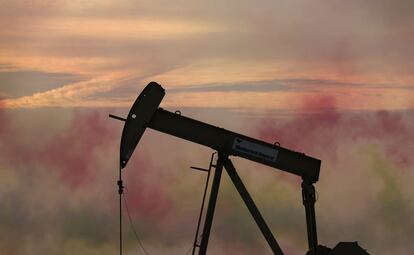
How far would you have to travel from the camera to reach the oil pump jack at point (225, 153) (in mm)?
18812

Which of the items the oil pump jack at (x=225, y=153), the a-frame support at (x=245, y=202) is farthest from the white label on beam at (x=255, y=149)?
the a-frame support at (x=245, y=202)

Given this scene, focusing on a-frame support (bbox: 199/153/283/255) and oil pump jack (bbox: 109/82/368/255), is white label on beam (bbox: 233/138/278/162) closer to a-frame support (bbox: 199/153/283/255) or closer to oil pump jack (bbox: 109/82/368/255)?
oil pump jack (bbox: 109/82/368/255)

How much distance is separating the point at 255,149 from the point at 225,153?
0.65 metres

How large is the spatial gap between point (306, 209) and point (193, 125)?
3150mm

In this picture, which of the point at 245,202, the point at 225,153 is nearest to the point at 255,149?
the point at 225,153

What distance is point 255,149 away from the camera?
19547 mm

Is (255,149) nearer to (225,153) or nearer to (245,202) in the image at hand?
(225,153)

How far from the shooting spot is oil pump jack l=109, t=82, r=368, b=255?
18812 mm

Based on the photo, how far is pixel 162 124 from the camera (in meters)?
19.1

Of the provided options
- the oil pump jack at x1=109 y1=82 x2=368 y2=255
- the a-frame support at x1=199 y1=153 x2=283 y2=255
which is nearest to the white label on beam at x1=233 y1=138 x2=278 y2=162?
the oil pump jack at x1=109 y1=82 x2=368 y2=255

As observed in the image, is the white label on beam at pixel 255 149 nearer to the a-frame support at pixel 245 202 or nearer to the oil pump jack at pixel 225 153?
the oil pump jack at pixel 225 153

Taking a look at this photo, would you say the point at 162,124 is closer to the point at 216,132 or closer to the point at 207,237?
the point at 216,132

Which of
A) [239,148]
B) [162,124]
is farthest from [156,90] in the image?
[239,148]

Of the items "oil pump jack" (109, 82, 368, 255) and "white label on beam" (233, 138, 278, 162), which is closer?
"oil pump jack" (109, 82, 368, 255)
